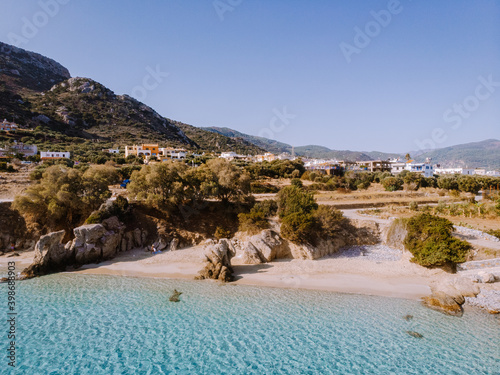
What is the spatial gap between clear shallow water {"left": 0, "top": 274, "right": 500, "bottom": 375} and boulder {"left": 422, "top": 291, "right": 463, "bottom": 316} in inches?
21.9

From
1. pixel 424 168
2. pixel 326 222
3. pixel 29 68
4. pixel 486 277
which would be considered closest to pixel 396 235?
pixel 326 222

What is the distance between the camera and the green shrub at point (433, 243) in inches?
703

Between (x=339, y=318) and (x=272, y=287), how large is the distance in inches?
184

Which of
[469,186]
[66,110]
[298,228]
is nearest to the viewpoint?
[298,228]

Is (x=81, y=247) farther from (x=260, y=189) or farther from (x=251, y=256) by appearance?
(x=260, y=189)

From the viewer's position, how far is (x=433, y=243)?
18.8m

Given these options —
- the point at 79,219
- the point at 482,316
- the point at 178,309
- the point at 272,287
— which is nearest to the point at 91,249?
the point at 79,219

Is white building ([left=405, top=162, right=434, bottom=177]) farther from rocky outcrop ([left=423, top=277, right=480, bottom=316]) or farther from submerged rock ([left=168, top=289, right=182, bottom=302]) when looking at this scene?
submerged rock ([left=168, top=289, right=182, bottom=302])

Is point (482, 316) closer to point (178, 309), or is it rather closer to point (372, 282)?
point (372, 282)

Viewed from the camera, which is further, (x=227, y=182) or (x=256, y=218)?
(x=227, y=182)

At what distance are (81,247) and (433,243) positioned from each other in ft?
86.6

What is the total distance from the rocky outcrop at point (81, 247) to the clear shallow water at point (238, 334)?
256 centimetres

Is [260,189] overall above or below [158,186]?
below

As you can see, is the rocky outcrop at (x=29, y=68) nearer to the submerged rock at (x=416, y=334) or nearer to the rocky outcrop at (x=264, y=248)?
the rocky outcrop at (x=264, y=248)
